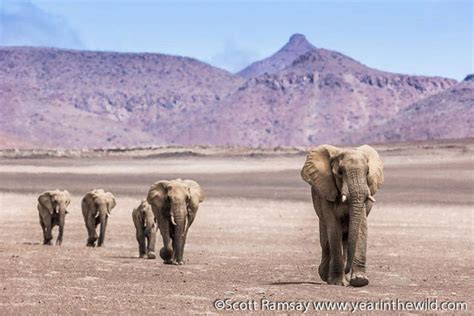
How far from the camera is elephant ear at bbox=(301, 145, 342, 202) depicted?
13.9 metres

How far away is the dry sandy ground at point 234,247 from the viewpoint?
12.1 m

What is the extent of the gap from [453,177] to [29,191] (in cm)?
2059

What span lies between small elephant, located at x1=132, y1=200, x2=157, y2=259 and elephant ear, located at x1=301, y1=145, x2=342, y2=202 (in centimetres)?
682

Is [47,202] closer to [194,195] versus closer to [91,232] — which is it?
[91,232]

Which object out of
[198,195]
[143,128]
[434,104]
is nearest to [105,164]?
[198,195]

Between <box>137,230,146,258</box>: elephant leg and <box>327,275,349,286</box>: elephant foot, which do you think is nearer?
<box>327,275,349,286</box>: elephant foot

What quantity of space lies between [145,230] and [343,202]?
817 cm

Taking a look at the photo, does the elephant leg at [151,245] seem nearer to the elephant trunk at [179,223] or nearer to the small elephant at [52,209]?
the elephant trunk at [179,223]

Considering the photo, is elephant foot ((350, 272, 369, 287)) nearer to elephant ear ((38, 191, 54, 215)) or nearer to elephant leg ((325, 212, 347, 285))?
elephant leg ((325, 212, 347, 285))

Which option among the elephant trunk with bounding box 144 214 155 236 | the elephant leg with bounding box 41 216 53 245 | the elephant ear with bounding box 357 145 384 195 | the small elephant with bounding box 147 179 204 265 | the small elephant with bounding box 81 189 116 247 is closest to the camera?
the elephant ear with bounding box 357 145 384 195

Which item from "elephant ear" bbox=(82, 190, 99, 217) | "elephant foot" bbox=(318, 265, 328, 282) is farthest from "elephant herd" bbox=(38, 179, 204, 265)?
"elephant foot" bbox=(318, 265, 328, 282)

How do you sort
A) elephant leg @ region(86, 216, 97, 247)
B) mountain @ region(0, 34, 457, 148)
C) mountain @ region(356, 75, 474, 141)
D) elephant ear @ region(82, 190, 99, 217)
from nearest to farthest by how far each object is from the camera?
elephant leg @ region(86, 216, 97, 247), elephant ear @ region(82, 190, 99, 217), mountain @ region(356, 75, 474, 141), mountain @ region(0, 34, 457, 148)

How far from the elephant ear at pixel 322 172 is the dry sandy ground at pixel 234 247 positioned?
135 cm

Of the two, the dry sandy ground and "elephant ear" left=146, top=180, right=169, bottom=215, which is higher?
"elephant ear" left=146, top=180, right=169, bottom=215
